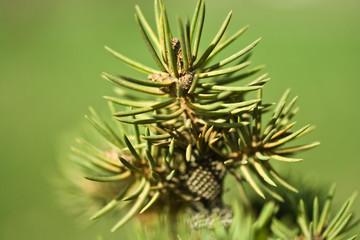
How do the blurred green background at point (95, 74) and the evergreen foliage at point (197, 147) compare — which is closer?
the evergreen foliage at point (197, 147)

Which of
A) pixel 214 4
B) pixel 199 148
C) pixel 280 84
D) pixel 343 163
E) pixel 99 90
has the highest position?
pixel 214 4

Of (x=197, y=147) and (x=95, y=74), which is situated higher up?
(x=95, y=74)

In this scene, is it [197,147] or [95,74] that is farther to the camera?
[95,74]

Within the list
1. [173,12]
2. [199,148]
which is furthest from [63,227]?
[173,12]

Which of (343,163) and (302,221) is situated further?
(343,163)

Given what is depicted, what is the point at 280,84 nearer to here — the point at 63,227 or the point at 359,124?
the point at 359,124

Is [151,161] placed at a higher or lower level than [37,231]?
higher

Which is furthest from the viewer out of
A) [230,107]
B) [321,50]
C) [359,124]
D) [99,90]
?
[321,50]

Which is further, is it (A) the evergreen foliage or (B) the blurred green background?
(B) the blurred green background
